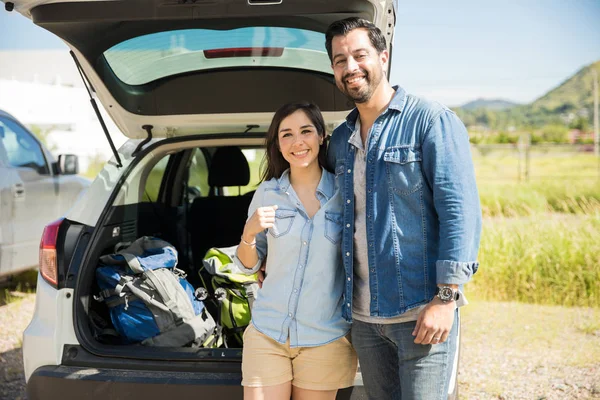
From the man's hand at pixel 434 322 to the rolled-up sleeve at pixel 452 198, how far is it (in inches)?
3.3

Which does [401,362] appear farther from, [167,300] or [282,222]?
[167,300]

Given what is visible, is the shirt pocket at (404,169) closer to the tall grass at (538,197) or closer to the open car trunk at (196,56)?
the open car trunk at (196,56)

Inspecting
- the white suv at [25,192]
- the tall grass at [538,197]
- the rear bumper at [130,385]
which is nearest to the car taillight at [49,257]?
the rear bumper at [130,385]

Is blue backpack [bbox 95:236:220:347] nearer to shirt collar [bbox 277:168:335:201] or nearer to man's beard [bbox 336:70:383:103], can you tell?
shirt collar [bbox 277:168:335:201]

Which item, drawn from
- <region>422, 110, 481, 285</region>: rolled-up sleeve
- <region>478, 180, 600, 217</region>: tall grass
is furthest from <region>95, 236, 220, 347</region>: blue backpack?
<region>478, 180, 600, 217</region>: tall grass

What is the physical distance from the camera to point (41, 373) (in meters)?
2.68

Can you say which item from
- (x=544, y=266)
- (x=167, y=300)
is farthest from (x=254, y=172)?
(x=167, y=300)

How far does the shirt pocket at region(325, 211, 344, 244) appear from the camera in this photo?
7.40ft

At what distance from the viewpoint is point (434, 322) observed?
1.97 m

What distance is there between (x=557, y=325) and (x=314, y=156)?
3.64m

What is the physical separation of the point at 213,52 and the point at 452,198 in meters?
1.60

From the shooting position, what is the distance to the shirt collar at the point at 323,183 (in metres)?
2.33

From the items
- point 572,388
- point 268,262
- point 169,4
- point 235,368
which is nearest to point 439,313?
point 268,262

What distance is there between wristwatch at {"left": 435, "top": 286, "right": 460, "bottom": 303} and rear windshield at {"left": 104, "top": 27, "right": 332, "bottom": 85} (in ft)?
4.39
